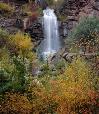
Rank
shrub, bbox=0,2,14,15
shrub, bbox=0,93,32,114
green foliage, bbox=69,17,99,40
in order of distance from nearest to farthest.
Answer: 1. shrub, bbox=0,93,32,114
2. green foliage, bbox=69,17,99,40
3. shrub, bbox=0,2,14,15

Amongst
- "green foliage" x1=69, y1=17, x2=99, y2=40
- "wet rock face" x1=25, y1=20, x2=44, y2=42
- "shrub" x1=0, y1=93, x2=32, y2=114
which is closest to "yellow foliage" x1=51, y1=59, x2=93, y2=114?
"shrub" x1=0, y1=93, x2=32, y2=114

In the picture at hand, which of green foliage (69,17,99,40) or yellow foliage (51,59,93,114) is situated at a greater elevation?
green foliage (69,17,99,40)

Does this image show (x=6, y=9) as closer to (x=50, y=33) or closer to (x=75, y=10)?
(x=50, y=33)

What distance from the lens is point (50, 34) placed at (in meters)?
85.4

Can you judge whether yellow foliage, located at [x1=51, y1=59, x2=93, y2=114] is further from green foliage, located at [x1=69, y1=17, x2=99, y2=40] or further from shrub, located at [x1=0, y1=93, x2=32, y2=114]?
green foliage, located at [x1=69, y1=17, x2=99, y2=40]

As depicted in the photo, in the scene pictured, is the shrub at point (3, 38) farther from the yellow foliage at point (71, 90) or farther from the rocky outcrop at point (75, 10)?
the yellow foliage at point (71, 90)

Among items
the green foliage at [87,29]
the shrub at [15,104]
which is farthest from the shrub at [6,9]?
the shrub at [15,104]

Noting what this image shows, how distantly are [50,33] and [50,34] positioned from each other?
0.19m

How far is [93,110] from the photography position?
45.1m

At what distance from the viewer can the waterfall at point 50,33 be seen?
271ft

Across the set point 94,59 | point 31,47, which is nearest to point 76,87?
point 94,59

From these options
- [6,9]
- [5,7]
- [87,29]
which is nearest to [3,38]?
[6,9]

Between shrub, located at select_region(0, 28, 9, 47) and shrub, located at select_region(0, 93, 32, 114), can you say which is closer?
shrub, located at select_region(0, 93, 32, 114)

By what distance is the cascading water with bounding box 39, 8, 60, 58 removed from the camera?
82438 mm
